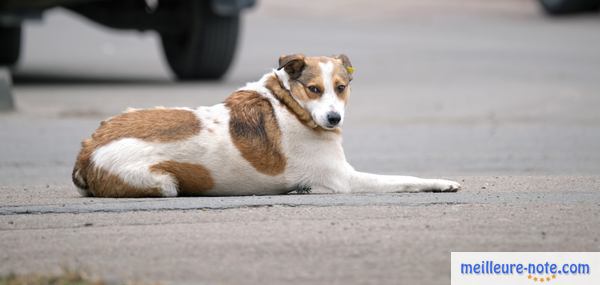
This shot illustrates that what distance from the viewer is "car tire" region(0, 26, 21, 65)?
20.7 meters

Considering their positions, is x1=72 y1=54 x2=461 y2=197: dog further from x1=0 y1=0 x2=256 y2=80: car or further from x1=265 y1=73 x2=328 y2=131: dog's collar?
x1=0 y1=0 x2=256 y2=80: car

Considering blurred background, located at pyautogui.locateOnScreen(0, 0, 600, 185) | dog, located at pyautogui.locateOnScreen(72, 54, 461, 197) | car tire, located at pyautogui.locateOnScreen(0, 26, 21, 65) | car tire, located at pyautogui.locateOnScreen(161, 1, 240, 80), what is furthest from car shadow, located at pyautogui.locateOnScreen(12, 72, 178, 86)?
dog, located at pyautogui.locateOnScreen(72, 54, 461, 197)

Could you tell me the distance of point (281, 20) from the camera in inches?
1137

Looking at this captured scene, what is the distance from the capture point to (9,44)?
68.0 feet

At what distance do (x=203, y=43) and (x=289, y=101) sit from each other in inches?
387

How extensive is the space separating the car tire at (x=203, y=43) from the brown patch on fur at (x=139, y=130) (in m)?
9.62

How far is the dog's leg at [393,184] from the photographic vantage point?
309 inches

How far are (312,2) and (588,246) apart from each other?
26727 millimetres

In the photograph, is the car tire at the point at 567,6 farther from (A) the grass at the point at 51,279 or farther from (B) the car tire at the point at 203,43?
(A) the grass at the point at 51,279

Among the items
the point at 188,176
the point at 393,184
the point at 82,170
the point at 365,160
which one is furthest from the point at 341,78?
the point at 365,160

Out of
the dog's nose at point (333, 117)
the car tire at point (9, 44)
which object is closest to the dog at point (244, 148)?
the dog's nose at point (333, 117)

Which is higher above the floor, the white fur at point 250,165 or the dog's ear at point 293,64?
the dog's ear at point 293,64

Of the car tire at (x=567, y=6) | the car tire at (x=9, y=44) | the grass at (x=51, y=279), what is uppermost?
the car tire at (x=567, y=6)

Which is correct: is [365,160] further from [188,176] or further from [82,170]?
[82,170]
